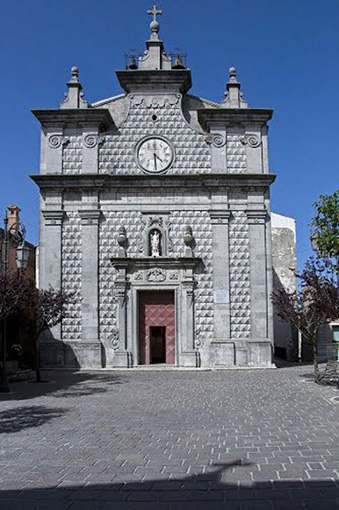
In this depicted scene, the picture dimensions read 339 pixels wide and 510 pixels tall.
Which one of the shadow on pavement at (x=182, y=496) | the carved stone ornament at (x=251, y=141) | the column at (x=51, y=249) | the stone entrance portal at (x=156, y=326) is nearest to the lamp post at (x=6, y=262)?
the column at (x=51, y=249)

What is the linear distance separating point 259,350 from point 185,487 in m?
17.5

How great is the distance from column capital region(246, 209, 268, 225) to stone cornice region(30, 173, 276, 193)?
3.79ft

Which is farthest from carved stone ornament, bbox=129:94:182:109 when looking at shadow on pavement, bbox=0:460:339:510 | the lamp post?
shadow on pavement, bbox=0:460:339:510

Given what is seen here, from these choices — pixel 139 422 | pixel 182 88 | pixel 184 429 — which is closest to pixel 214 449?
pixel 184 429

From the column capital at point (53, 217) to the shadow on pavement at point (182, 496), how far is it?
18831 millimetres

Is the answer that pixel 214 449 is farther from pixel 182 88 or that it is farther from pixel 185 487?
pixel 182 88

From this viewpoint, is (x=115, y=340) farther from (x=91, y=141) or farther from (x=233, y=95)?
(x=233, y=95)

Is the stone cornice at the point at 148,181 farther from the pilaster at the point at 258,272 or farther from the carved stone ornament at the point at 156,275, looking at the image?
the carved stone ornament at the point at 156,275

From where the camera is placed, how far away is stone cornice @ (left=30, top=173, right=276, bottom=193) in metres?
24.5

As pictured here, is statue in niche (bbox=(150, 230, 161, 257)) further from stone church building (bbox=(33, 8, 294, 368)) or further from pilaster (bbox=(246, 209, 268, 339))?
pilaster (bbox=(246, 209, 268, 339))

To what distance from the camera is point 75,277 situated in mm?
24312

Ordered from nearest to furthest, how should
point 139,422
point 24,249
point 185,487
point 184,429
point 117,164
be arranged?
1. point 185,487
2. point 184,429
3. point 139,422
4. point 24,249
5. point 117,164

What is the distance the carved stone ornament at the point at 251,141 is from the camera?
25.1 m

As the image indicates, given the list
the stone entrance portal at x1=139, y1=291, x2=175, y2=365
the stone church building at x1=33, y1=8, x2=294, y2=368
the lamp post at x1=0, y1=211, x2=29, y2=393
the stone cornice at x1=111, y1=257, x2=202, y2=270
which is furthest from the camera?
the stone entrance portal at x1=139, y1=291, x2=175, y2=365
